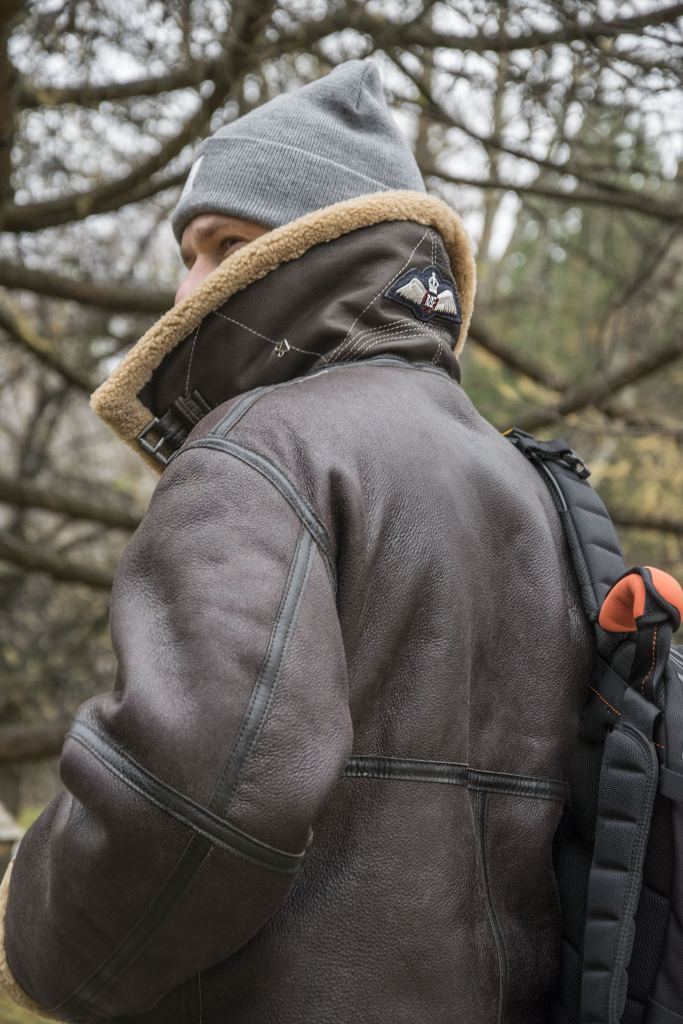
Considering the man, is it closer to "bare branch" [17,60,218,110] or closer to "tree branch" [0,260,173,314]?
"bare branch" [17,60,218,110]

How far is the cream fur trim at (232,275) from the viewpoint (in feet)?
4.79

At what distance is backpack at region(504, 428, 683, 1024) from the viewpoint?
136 cm

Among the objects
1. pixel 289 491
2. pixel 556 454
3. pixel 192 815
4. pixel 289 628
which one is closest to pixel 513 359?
pixel 556 454

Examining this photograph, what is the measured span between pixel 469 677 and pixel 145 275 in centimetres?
620

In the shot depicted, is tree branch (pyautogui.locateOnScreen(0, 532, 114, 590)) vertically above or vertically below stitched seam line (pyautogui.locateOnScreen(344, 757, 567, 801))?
below

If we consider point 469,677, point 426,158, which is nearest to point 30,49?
point 426,158

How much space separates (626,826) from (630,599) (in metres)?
0.29

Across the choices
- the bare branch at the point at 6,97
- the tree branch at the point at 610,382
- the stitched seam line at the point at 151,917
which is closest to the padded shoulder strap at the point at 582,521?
the stitched seam line at the point at 151,917

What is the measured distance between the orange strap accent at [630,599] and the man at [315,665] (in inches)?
3.3

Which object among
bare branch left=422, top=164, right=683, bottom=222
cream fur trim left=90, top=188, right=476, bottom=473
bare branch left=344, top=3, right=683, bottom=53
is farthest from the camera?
bare branch left=422, top=164, right=683, bottom=222

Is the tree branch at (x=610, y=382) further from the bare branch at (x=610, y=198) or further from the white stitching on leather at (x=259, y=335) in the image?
the white stitching on leather at (x=259, y=335)

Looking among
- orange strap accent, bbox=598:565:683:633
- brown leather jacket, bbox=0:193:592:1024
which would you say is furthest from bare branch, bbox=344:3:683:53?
orange strap accent, bbox=598:565:683:633

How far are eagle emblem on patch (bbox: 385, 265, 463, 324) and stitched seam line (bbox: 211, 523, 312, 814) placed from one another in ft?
1.66

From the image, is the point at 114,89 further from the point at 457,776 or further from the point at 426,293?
the point at 457,776
